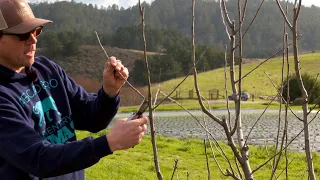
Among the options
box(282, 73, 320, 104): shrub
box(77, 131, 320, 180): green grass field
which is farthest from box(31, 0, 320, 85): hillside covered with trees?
box(77, 131, 320, 180): green grass field

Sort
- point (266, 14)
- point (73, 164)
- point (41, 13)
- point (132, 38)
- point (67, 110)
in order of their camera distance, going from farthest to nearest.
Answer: point (41, 13)
point (266, 14)
point (132, 38)
point (67, 110)
point (73, 164)

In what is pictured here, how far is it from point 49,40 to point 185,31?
217 ft

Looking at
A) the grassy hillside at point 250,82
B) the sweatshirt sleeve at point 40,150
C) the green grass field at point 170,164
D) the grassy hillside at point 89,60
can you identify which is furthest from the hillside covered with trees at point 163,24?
the sweatshirt sleeve at point 40,150

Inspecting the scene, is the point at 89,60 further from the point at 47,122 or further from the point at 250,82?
the point at 47,122

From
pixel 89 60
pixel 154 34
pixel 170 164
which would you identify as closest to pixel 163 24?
pixel 154 34

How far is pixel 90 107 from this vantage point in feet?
6.40

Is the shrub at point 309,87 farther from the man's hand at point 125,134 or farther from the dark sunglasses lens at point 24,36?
the dark sunglasses lens at point 24,36

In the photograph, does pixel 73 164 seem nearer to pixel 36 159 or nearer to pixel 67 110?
pixel 36 159

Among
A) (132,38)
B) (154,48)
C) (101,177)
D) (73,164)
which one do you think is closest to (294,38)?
(73,164)

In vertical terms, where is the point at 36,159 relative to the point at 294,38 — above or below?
below

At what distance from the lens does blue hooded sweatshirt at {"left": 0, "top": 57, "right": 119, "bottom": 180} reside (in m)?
1.37

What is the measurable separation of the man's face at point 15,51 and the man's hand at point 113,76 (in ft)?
1.03

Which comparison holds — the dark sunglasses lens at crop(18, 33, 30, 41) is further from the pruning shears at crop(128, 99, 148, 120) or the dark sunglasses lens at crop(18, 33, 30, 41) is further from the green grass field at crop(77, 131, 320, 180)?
the green grass field at crop(77, 131, 320, 180)

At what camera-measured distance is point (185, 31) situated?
126 meters
